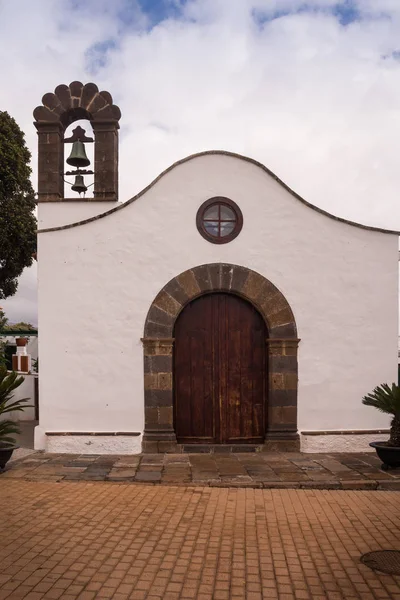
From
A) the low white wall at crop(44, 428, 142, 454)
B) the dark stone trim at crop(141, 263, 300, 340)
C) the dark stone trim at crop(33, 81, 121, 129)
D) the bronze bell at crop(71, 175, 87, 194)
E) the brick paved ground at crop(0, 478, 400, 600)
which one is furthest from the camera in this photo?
the bronze bell at crop(71, 175, 87, 194)

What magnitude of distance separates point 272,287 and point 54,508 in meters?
4.24

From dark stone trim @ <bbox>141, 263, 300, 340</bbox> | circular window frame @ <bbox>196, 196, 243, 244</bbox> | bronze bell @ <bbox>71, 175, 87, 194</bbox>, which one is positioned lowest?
dark stone trim @ <bbox>141, 263, 300, 340</bbox>

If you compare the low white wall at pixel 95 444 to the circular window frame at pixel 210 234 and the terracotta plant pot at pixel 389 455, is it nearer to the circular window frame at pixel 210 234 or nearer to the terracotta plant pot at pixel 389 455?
the circular window frame at pixel 210 234

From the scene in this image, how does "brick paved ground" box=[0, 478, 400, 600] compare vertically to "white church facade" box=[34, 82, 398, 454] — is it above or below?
below

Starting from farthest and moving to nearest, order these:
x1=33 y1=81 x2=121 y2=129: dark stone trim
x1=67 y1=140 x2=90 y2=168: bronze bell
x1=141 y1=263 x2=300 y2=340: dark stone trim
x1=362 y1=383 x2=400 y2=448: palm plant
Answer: x1=67 y1=140 x2=90 y2=168: bronze bell
x1=33 y1=81 x2=121 y2=129: dark stone trim
x1=141 y1=263 x2=300 y2=340: dark stone trim
x1=362 y1=383 x2=400 y2=448: palm plant

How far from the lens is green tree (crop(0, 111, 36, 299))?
16.2m

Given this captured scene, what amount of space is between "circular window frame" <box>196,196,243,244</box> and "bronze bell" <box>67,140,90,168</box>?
2.17 m

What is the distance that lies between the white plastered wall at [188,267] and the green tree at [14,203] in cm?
884

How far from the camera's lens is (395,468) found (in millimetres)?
7102

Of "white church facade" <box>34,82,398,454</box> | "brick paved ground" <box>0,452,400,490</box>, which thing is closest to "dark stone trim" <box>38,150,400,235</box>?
"white church facade" <box>34,82,398,454</box>

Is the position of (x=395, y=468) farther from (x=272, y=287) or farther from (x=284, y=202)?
(x=284, y=202)

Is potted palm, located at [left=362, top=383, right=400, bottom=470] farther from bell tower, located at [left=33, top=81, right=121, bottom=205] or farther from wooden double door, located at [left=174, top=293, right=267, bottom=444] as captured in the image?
bell tower, located at [left=33, top=81, right=121, bottom=205]

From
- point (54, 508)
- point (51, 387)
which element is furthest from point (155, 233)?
point (54, 508)

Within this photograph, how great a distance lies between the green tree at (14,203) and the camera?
53.3ft
